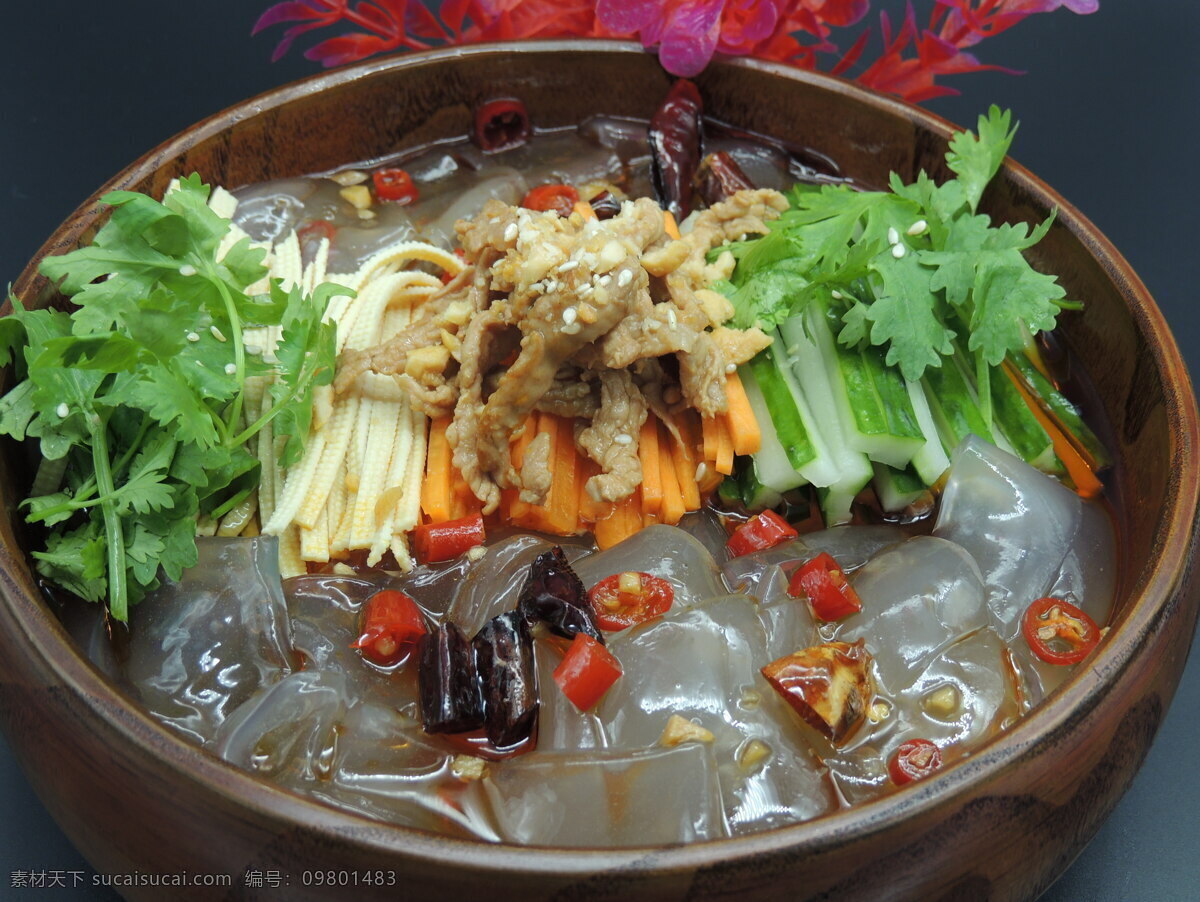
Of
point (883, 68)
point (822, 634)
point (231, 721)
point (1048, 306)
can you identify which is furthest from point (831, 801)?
point (883, 68)

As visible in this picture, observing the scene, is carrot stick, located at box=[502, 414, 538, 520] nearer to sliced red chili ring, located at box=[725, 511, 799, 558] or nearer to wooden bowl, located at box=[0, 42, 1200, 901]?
sliced red chili ring, located at box=[725, 511, 799, 558]

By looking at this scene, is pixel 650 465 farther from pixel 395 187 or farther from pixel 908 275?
pixel 395 187

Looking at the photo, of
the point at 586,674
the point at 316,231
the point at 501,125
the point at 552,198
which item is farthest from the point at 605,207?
the point at 586,674

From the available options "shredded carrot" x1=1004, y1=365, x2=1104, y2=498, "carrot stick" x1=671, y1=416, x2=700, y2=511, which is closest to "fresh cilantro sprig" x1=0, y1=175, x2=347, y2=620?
"carrot stick" x1=671, y1=416, x2=700, y2=511

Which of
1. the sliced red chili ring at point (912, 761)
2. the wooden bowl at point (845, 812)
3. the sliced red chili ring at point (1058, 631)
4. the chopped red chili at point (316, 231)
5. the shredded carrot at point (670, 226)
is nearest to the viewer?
the wooden bowl at point (845, 812)

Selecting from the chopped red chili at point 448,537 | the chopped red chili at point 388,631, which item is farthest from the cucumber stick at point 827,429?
the chopped red chili at point 388,631

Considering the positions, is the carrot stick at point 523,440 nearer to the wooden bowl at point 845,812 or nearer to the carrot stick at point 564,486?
the carrot stick at point 564,486
